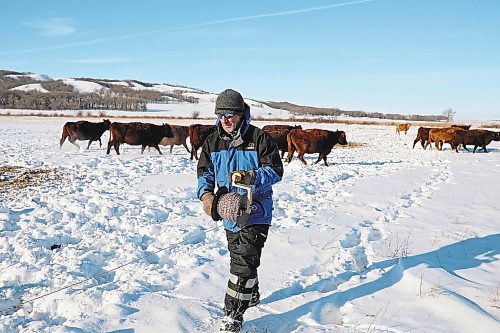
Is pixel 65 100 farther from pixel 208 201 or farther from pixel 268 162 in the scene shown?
pixel 268 162

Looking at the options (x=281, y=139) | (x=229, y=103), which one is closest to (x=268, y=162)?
(x=229, y=103)

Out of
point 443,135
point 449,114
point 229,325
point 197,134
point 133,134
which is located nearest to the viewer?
point 229,325

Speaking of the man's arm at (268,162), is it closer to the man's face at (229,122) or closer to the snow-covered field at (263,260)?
the man's face at (229,122)

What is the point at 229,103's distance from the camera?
3029 millimetres

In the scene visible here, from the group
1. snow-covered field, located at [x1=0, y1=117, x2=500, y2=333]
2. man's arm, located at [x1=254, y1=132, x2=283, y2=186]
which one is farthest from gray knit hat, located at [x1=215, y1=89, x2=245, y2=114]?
snow-covered field, located at [x1=0, y1=117, x2=500, y2=333]

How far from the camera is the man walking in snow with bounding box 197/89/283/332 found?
3.04 meters

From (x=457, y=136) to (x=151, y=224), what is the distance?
2172 cm

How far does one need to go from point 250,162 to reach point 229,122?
14.2 inches

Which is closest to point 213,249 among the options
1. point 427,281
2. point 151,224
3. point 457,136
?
point 151,224

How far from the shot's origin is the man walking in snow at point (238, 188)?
3.04 meters

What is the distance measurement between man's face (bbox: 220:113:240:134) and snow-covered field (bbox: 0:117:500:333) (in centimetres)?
157

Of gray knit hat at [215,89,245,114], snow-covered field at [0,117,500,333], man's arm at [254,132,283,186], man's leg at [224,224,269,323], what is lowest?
snow-covered field at [0,117,500,333]

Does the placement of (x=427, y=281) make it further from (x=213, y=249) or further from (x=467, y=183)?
(x=467, y=183)

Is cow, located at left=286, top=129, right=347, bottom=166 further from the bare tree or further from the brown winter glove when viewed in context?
the bare tree
